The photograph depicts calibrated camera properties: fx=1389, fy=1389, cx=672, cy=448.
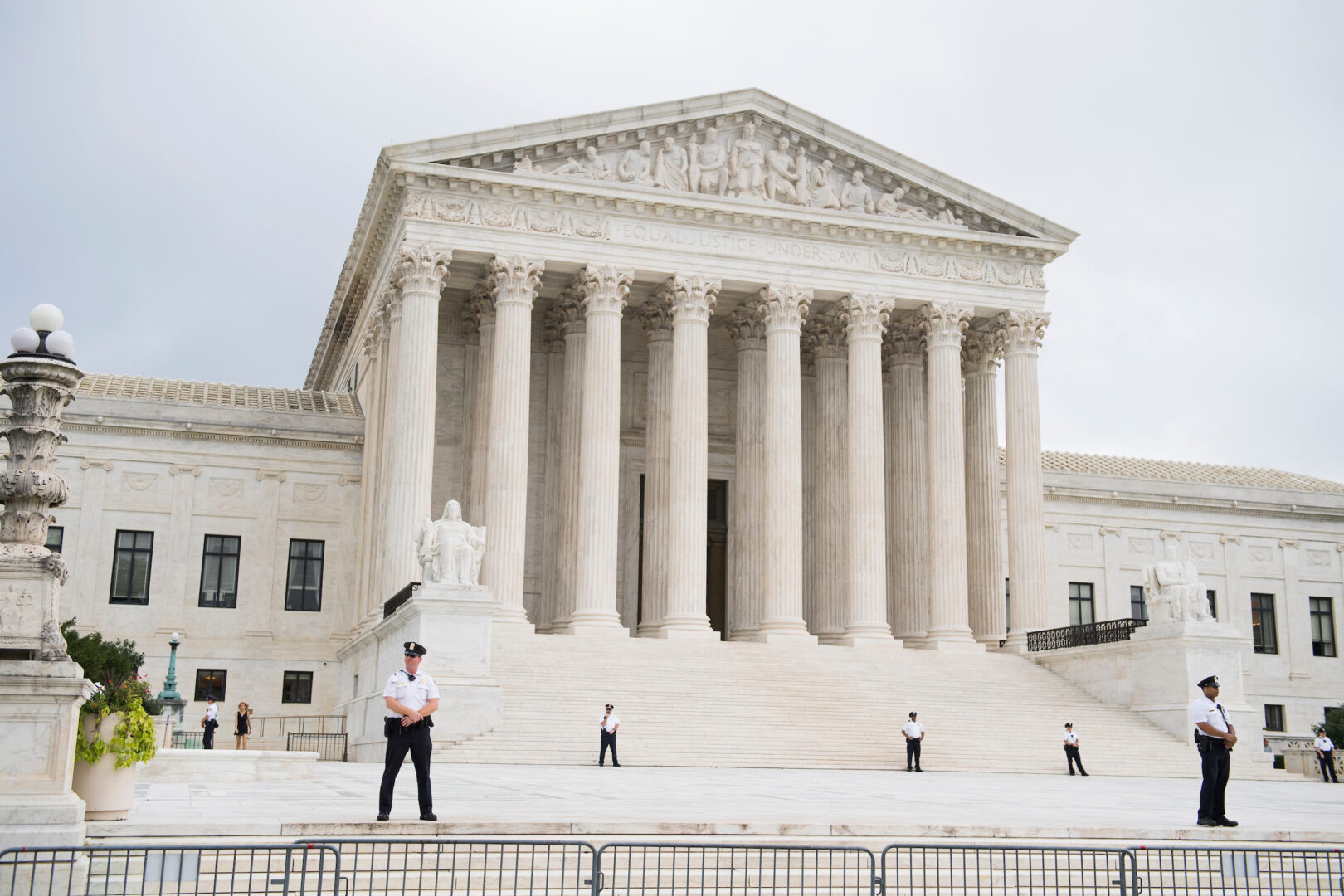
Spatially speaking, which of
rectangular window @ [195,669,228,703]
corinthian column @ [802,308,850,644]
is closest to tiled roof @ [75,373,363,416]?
rectangular window @ [195,669,228,703]

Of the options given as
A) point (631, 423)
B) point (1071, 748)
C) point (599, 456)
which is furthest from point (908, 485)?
point (1071, 748)

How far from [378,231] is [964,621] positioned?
2268 centimetres

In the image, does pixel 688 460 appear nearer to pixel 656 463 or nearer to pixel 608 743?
pixel 656 463

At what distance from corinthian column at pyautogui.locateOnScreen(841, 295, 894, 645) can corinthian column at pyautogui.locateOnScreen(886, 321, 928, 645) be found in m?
3.27

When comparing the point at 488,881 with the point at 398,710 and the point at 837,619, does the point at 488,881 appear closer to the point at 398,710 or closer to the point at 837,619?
the point at 398,710

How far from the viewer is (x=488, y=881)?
12.3 metres

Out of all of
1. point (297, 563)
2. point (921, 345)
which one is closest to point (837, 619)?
point (921, 345)

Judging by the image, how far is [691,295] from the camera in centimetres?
4356

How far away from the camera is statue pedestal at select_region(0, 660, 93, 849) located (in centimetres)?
1198

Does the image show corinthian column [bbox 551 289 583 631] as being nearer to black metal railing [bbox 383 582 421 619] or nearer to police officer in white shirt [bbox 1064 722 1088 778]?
black metal railing [bbox 383 582 421 619]

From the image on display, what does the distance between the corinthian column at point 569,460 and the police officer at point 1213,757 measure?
28212mm

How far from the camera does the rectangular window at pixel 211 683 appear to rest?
45.5 m

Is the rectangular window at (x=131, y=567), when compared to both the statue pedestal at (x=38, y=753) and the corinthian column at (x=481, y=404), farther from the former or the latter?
the statue pedestal at (x=38, y=753)

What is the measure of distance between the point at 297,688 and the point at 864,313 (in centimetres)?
2259
